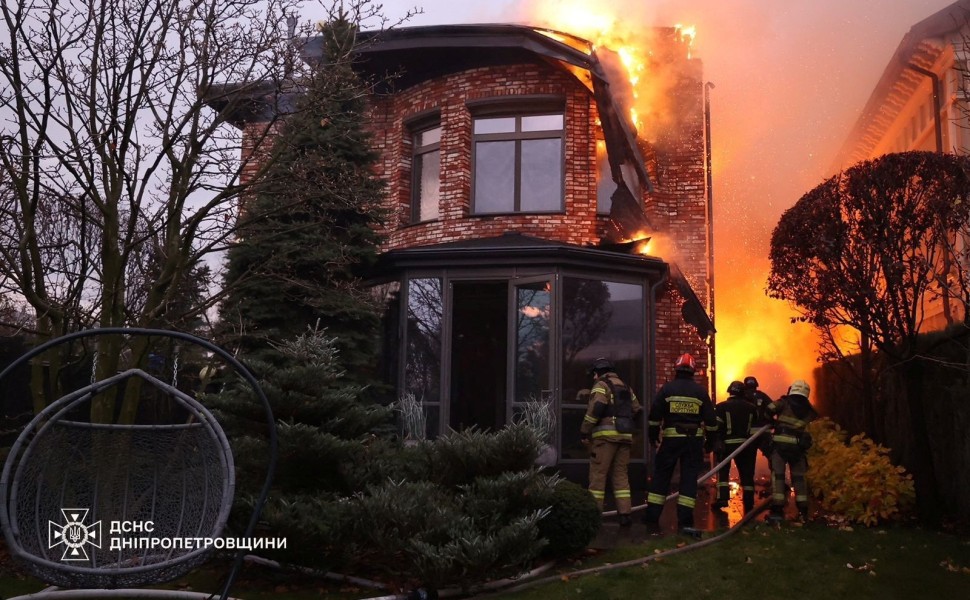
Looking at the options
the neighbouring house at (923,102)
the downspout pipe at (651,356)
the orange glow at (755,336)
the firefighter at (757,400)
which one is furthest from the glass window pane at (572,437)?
the orange glow at (755,336)

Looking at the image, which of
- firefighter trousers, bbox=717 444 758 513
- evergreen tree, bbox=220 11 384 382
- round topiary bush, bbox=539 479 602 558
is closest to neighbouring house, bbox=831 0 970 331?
firefighter trousers, bbox=717 444 758 513

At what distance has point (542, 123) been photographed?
14.6 m

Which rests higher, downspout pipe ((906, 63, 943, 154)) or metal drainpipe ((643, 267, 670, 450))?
downspout pipe ((906, 63, 943, 154))

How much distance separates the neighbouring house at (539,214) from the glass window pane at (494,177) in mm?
26

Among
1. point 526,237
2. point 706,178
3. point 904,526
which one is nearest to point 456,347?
point 526,237

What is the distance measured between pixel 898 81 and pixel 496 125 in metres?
11.9

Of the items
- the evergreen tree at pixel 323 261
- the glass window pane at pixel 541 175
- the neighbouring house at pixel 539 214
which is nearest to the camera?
the evergreen tree at pixel 323 261

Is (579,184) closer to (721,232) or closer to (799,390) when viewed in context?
(799,390)

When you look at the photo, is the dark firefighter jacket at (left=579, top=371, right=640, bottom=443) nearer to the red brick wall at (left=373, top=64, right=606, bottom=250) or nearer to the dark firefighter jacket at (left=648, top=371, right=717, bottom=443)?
the dark firefighter jacket at (left=648, top=371, right=717, bottom=443)

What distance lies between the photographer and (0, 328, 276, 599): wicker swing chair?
5449 mm

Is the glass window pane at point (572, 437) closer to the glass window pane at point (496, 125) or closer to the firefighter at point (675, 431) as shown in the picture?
the firefighter at point (675, 431)

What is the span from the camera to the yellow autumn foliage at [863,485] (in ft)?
29.4

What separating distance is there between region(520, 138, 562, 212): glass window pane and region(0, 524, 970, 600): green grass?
7.50 meters

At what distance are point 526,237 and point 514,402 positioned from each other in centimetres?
294
